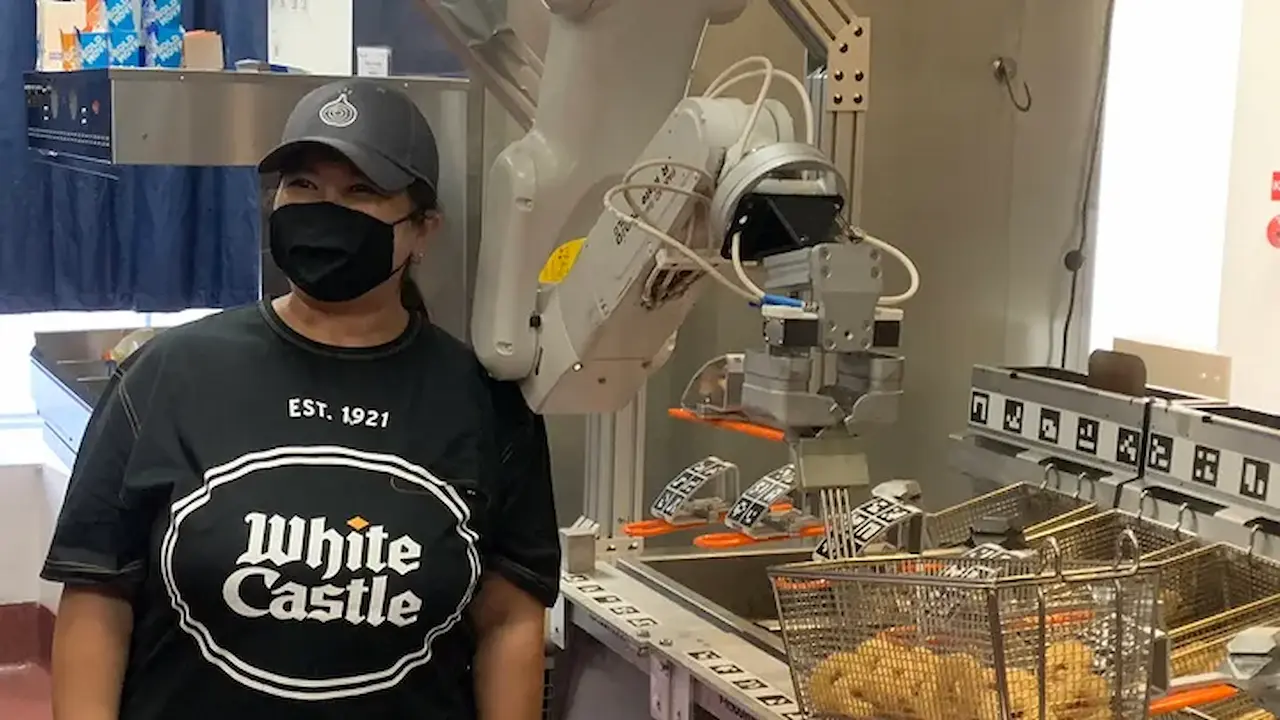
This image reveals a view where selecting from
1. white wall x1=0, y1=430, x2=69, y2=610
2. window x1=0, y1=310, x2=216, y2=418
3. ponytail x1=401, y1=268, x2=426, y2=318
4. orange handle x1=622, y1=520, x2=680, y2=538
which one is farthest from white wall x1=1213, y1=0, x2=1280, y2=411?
white wall x1=0, y1=430, x2=69, y2=610

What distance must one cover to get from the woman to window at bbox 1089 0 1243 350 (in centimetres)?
209

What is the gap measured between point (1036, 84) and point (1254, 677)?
84.6 inches

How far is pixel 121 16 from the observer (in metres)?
2.75

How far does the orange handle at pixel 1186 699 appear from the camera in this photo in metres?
1.40

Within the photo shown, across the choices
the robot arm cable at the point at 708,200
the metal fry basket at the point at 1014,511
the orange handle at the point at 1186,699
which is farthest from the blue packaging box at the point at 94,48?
the orange handle at the point at 1186,699

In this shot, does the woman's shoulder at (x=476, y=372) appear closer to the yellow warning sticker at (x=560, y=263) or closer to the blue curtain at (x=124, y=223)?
the yellow warning sticker at (x=560, y=263)

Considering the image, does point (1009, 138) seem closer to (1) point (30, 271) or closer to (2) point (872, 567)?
(2) point (872, 567)

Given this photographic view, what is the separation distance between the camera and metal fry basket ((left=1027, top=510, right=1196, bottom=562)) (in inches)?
77.0

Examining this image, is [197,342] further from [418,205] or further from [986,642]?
[986,642]

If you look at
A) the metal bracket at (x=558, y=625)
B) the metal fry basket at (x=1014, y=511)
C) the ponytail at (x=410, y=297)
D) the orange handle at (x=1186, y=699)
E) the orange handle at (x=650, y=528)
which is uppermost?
the ponytail at (x=410, y=297)

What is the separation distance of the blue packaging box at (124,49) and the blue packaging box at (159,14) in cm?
5

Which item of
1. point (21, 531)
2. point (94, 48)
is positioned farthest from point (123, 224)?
point (94, 48)

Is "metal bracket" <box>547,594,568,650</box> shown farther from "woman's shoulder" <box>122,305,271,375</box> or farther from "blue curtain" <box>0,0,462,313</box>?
"blue curtain" <box>0,0,462,313</box>

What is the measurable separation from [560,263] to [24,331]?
2.50m
